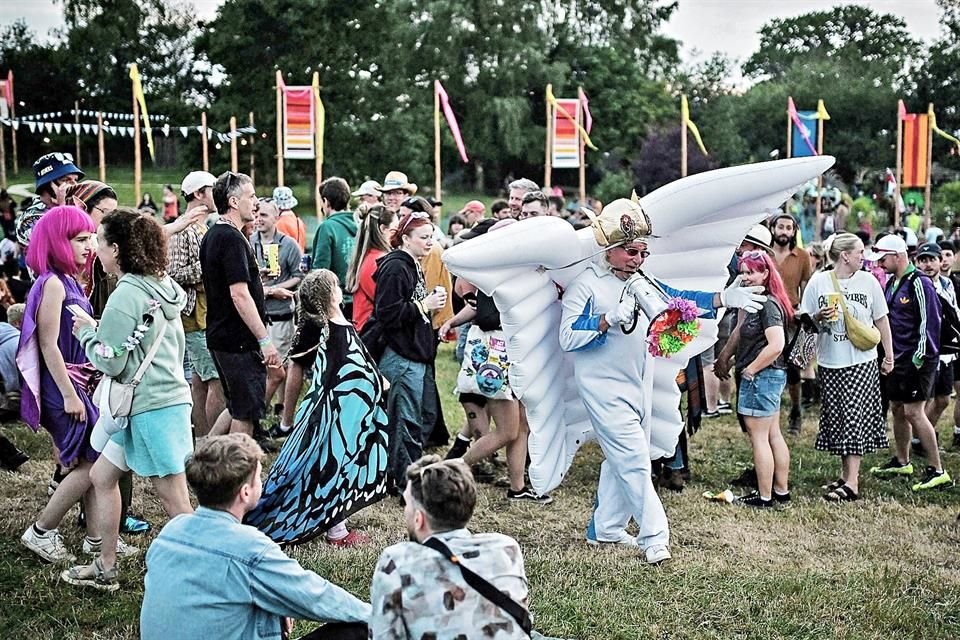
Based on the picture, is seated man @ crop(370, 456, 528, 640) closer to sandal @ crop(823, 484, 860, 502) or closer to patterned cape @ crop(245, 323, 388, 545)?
patterned cape @ crop(245, 323, 388, 545)

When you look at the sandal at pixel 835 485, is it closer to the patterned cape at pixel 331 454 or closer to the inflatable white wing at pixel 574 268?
the inflatable white wing at pixel 574 268

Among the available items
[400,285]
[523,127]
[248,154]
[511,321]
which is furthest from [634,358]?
[523,127]

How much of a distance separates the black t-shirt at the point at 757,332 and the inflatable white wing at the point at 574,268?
2.60 feet

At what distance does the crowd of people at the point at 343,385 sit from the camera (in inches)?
117

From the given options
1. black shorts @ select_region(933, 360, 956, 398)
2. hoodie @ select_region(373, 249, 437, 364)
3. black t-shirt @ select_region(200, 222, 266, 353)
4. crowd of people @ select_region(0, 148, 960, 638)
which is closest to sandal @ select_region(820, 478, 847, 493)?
crowd of people @ select_region(0, 148, 960, 638)

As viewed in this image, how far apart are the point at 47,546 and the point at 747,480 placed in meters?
4.62

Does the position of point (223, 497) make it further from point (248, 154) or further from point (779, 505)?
point (248, 154)

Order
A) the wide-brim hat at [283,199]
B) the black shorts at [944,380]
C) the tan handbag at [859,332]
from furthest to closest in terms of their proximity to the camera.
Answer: the wide-brim hat at [283,199] < the black shorts at [944,380] < the tan handbag at [859,332]

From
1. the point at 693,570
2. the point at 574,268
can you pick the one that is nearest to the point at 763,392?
the point at 693,570

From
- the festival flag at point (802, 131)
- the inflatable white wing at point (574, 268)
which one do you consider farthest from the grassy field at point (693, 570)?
the festival flag at point (802, 131)

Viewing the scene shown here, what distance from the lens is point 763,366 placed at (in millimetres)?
6281

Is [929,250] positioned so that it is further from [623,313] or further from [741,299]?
[623,313]

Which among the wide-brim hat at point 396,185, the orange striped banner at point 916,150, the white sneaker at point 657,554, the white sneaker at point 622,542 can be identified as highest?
the orange striped banner at point 916,150

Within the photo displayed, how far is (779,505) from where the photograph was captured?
Answer: 6.63m
